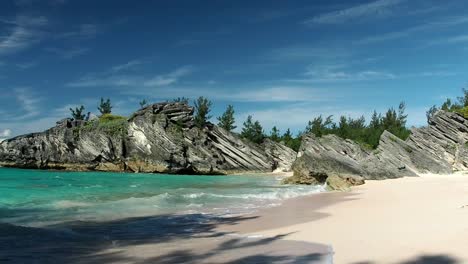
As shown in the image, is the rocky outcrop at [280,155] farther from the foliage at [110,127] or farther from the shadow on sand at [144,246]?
the shadow on sand at [144,246]

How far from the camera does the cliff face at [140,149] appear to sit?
218 ft

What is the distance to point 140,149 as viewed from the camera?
66562mm

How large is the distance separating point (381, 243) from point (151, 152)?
6037cm

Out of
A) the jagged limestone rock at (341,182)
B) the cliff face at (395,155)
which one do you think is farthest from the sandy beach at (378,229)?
the cliff face at (395,155)

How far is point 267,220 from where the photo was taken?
13.0 metres

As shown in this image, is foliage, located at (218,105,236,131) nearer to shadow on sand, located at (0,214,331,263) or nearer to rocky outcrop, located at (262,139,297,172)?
rocky outcrop, located at (262,139,297,172)

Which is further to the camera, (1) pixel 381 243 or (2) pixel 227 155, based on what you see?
(2) pixel 227 155

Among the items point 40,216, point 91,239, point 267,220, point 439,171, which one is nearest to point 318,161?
point 439,171

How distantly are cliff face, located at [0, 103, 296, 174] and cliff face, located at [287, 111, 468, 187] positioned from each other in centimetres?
1409

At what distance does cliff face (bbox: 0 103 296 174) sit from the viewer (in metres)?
66.3

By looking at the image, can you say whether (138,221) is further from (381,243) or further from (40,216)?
(381,243)

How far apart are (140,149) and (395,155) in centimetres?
4041

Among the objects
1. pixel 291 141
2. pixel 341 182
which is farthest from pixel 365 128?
pixel 341 182

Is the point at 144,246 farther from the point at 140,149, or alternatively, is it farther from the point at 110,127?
the point at 110,127
